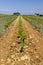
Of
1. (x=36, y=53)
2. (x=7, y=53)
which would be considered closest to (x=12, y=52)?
(x=7, y=53)

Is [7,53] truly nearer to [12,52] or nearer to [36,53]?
[12,52]

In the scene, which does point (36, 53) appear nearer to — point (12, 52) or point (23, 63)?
point (12, 52)

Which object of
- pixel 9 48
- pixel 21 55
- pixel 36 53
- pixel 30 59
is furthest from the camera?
pixel 9 48

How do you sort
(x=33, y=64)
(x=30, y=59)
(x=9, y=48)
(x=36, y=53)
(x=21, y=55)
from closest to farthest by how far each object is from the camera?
(x=33, y=64)
(x=30, y=59)
(x=21, y=55)
(x=36, y=53)
(x=9, y=48)

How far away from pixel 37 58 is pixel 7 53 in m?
1.95

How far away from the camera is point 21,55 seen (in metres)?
13.1

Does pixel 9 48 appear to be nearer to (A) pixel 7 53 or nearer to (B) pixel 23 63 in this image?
(A) pixel 7 53

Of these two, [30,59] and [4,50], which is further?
[4,50]

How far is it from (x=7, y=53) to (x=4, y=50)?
0.85m

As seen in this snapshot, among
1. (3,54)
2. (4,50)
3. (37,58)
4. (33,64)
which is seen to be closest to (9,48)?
(4,50)

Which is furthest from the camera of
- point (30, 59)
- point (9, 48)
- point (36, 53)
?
point (9, 48)

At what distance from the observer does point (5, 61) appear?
11.8 m

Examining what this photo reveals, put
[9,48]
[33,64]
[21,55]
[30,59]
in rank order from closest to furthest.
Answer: [33,64] → [30,59] → [21,55] → [9,48]

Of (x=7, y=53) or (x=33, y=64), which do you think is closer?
(x=33, y=64)
